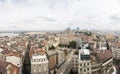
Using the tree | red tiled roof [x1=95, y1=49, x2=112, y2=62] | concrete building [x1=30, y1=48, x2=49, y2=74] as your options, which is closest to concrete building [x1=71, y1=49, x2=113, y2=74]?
red tiled roof [x1=95, y1=49, x2=112, y2=62]

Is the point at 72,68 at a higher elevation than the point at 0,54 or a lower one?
lower

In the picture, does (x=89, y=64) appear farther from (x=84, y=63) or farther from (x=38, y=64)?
(x=38, y=64)

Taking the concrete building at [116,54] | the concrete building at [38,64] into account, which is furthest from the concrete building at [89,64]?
the concrete building at [116,54]

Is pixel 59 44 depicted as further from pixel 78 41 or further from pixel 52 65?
pixel 52 65

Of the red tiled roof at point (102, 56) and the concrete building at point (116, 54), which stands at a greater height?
the red tiled roof at point (102, 56)

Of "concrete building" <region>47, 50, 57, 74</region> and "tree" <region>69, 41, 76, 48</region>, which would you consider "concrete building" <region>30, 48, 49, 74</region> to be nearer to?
"concrete building" <region>47, 50, 57, 74</region>

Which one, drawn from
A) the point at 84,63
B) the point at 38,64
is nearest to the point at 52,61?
the point at 38,64

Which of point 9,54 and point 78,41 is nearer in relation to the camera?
point 9,54

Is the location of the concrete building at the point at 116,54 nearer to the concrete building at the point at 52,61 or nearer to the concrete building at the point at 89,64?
the concrete building at the point at 89,64

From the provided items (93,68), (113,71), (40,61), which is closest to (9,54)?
(40,61)

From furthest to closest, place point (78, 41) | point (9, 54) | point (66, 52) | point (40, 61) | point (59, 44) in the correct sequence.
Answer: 1. point (59, 44)
2. point (78, 41)
3. point (66, 52)
4. point (9, 54)
5. point (40, 61)

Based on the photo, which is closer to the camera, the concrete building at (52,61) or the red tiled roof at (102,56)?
the red tiled roof at (102,56)
